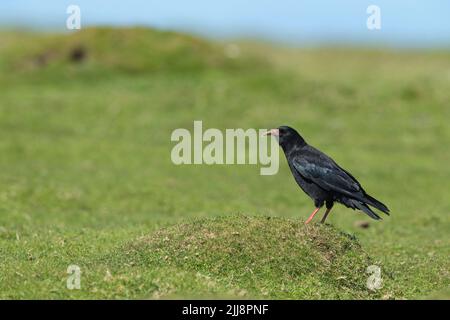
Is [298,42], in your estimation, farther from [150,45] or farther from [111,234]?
[111,234]

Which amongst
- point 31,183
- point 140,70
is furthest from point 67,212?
point 140,70

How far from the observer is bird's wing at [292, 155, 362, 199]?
44.2ft

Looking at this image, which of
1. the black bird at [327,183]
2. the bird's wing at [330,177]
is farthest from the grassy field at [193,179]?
the bird's wing at [330,177]

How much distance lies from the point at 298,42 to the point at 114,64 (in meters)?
74.6

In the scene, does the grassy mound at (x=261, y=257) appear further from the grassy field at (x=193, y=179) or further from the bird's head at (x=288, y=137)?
the bird's head at (x=288, y=137)

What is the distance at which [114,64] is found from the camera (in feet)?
138

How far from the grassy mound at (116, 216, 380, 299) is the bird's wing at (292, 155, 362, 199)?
0.69 m

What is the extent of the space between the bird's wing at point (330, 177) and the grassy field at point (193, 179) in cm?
71

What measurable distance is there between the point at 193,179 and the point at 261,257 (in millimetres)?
14536

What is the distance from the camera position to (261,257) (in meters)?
12.5

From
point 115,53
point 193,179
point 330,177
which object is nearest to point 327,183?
point 330,177

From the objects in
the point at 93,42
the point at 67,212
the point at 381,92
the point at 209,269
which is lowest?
the point at 209,269

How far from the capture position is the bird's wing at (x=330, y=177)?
13.5m

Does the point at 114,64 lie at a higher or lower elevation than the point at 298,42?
lower
